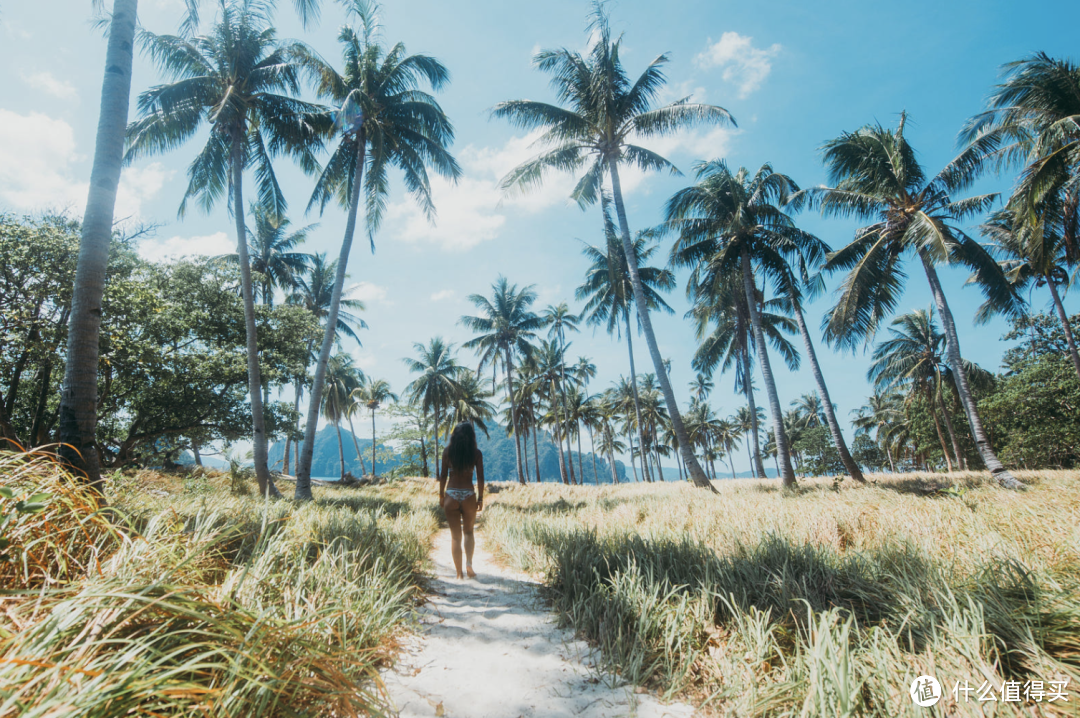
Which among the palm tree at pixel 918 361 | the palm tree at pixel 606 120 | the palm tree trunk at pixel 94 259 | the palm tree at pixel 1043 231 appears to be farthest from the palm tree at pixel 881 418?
the palm tree trunk at pixel 94 259

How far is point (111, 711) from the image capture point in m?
1.19

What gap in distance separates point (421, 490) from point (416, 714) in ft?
63.0

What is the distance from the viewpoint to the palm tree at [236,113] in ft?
35.7

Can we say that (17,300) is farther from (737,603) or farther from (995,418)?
(995,418)

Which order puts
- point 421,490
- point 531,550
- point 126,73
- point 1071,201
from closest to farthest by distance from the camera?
point 126,73, point 531,550, point 1071,201, point 421,490

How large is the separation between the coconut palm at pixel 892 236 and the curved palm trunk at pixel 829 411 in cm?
88

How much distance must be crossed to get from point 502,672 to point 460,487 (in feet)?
7.84

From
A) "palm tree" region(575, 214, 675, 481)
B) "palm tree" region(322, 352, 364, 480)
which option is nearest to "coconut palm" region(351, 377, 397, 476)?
"palm tree" region(322, 352, 364, 480)

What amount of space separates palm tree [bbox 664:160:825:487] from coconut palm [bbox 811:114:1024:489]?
4.25 ft

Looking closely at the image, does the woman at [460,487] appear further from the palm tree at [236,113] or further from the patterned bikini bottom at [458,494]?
the palm tree at [236,113]

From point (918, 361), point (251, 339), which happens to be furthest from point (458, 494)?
point (918, 361)

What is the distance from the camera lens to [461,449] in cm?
493

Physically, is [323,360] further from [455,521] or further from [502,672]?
[502,672]

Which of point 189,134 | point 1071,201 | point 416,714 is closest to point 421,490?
point 189,134
